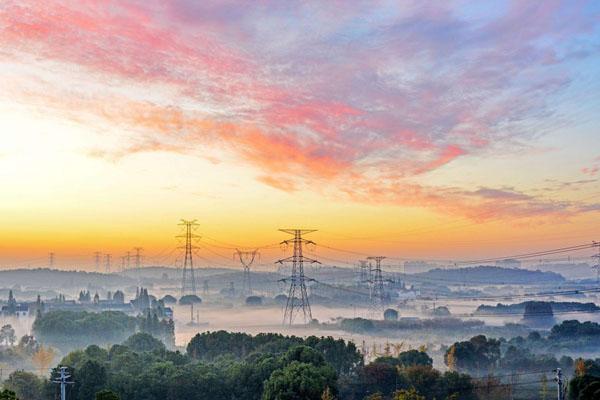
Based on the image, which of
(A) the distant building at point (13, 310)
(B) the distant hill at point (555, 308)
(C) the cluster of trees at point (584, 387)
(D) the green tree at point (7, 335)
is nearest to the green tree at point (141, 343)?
(D) the green tree at point (7, 335)

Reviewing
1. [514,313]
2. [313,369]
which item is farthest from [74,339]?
[514,313]

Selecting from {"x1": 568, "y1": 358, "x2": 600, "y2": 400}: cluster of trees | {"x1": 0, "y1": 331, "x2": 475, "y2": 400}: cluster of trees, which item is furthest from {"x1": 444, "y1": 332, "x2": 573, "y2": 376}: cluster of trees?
{"x1": 568, "y1": 358, "x2": 600, "y2": 400}: cluster of trees

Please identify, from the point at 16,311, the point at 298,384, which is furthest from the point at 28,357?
the point at 16,311

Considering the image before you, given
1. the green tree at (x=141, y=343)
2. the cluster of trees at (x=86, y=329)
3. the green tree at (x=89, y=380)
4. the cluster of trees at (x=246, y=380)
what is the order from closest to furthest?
the cluster of trees at (x=246, y=380) < the green tree at (x=89, y=380) < the green tree at (x=141, y=343) < the cluster of trees at (x=86, y=329)

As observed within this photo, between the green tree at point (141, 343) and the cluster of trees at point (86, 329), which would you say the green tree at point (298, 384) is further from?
the cluster of trees at point (86, 329)

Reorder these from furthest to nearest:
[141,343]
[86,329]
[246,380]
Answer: [86,329] → [141,343] → [246,380]

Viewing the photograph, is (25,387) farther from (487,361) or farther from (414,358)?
(487,361)

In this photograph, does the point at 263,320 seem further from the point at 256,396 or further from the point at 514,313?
the point at 256,396
